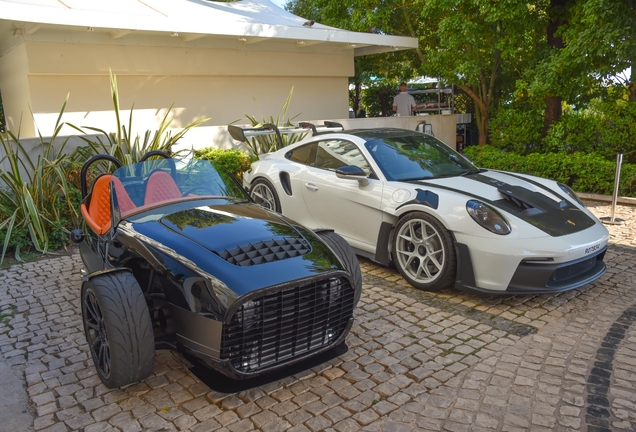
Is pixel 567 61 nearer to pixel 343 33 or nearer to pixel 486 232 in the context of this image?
pixel 343 33

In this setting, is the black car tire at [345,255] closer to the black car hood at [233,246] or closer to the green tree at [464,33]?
the black car hood at [233,246]

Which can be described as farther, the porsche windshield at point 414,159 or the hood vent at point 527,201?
the porsche windshield at point 414,159

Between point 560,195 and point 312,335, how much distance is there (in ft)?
10.9

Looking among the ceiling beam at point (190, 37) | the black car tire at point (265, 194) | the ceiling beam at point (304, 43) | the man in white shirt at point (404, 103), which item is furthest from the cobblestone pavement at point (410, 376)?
the man in white shirt at point (404, 103)

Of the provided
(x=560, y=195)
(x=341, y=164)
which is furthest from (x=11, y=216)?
(x=560, y=195)

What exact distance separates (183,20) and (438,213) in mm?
7984

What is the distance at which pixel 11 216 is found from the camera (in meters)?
6.71

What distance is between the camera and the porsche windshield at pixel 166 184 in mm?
4109

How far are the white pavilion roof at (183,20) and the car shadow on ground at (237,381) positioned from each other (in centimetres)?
786

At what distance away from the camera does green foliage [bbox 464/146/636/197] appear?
29.0 feet

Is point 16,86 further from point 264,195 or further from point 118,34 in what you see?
point 264,195

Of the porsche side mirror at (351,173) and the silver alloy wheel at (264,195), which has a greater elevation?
the porsche side mirror at (351,173)

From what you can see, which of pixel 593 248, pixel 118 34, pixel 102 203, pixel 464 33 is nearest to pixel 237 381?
pixel 102 203

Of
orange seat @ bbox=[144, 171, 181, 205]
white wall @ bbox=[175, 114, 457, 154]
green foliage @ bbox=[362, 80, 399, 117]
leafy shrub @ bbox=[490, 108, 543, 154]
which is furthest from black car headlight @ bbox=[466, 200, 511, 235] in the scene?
green foliage @ bbox=[362, 80, 399, 117]
